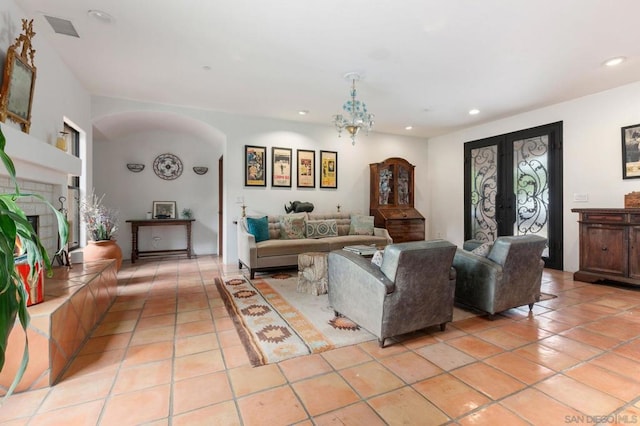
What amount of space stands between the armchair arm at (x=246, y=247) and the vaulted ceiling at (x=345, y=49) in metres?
2.03

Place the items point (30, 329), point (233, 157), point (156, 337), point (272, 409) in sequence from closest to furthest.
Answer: point (272, 409) → point (30, 329) → point (156, 337) → point (233, 157)

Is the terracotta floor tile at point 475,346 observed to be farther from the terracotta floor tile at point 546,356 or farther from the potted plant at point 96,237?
the potted plant at point 96,237

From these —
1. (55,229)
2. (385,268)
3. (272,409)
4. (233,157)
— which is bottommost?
(272,409)

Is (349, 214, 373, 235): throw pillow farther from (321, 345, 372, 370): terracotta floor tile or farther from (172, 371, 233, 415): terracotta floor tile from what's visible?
(172, 371, 233, 415): terracotta floor tile

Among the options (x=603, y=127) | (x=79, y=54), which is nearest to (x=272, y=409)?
(x=79, y=54)

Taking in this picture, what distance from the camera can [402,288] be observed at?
7.14ft

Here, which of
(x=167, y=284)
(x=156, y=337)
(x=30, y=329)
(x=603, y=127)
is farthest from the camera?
(x=603, y=127)

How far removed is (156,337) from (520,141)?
618cm

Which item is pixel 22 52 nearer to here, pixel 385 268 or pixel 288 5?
pixel 288 5

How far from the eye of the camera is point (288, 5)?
242 cm

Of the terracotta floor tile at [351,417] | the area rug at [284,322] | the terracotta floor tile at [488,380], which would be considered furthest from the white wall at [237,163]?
the terracotta floor tile at [488,380]

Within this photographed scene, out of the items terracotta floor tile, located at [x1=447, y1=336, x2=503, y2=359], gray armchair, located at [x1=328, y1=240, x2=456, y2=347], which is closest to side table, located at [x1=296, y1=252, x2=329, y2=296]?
gray armchair, located at [x1=328, y1=240, x2=456, y2=347]

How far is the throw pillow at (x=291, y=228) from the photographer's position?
494cm

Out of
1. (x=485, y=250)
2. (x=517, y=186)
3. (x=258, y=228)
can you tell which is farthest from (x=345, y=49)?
(x=517, y=186)
